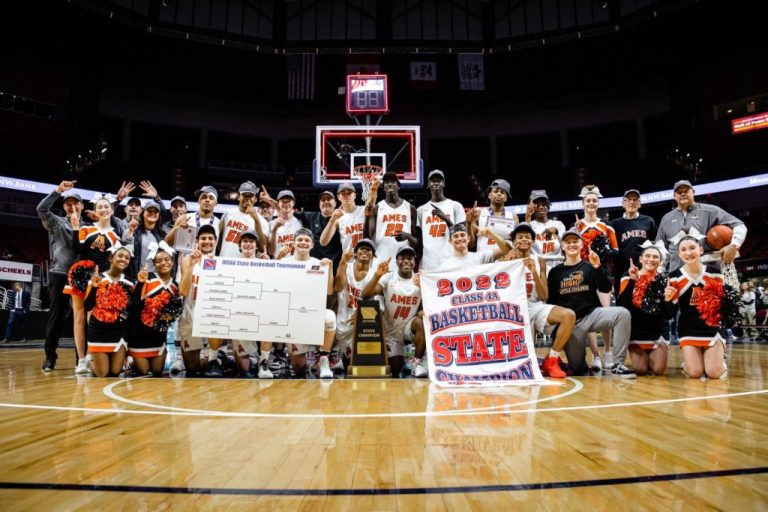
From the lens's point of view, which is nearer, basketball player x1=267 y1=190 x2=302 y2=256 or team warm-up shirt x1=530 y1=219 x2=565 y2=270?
team warm-up shirt x1=530 y1=219 x2=565 y2=270

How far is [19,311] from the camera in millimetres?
12062

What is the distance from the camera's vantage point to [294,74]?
19375 mm

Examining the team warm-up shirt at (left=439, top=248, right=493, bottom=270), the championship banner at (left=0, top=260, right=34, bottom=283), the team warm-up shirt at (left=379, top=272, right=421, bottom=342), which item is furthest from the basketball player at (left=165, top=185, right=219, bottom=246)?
the championship banner at (left=0, top=260, right=34, bottom=283)

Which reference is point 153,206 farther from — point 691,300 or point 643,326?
point 691,300

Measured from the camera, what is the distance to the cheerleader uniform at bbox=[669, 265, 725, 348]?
16.5 feet

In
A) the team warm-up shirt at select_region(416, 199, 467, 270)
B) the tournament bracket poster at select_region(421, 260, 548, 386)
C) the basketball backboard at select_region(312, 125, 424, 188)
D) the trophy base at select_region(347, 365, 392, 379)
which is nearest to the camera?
the tournament bracket poster at select_region(421, 260, 548, 386)

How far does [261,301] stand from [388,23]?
16953mm

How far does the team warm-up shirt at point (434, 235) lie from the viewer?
6.09 metres

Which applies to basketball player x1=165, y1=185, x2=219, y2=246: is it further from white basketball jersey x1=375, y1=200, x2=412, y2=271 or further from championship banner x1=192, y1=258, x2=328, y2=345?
white basketball jersey x1=375, y1=200, x2=412, y2=271

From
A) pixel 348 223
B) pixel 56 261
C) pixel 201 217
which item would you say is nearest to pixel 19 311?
pixel 56 261

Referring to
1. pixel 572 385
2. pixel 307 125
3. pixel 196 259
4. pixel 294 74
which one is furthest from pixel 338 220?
pixel 307 125

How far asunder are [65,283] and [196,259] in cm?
172

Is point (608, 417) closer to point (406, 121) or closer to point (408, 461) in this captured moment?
point (408, 461)

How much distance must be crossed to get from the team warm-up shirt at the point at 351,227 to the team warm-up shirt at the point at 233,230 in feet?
3.45
